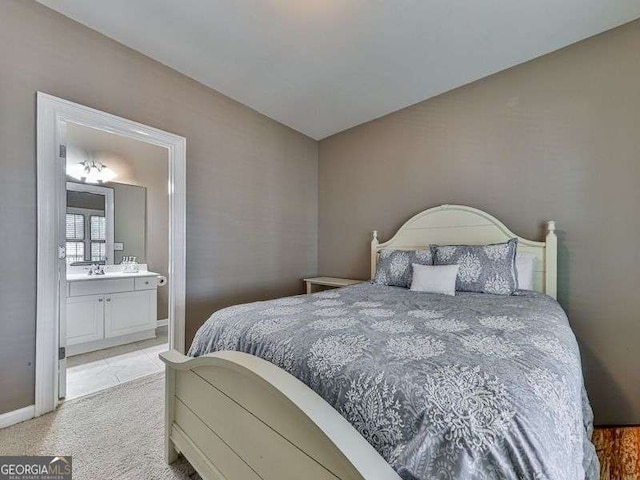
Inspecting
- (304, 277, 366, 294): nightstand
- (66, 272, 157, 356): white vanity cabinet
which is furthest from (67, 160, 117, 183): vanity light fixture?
(304, 277, 366, 294): nightstand

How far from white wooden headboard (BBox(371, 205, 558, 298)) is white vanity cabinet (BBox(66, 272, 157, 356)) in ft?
8.86

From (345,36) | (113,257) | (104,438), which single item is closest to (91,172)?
(113,257)

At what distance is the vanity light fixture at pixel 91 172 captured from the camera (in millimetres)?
3422

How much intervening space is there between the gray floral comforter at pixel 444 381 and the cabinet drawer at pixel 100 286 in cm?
232

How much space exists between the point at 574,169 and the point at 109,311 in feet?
14.6

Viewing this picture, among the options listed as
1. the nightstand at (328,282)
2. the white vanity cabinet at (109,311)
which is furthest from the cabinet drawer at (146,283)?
the nightstand at (328,282)

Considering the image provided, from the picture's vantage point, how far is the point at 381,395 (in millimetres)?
855

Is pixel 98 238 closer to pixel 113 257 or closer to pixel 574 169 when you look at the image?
pixel 113 257

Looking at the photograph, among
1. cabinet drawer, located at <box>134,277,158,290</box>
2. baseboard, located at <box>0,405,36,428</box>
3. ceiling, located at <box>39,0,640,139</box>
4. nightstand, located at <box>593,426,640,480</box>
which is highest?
ceiling, located at <box>39,0,640,139</box>

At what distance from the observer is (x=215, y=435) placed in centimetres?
125

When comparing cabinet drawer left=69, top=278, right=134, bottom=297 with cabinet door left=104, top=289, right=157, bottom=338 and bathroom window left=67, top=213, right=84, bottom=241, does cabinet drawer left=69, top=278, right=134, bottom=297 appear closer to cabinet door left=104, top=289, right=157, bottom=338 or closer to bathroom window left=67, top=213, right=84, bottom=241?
cabinet door left=104, top=289, right=157, bottom=338

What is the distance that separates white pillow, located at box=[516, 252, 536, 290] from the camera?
7.43 feet

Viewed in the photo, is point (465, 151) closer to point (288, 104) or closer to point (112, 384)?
point (288, 104)

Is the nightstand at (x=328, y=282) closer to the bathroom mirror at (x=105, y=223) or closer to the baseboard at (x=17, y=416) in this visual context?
the bathroom mirror at (x=105, y=223)
